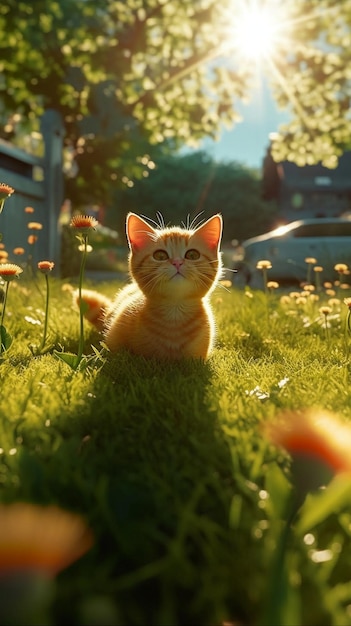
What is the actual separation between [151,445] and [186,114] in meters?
11.6

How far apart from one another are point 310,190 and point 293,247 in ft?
89.4

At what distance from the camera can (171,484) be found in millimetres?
1463

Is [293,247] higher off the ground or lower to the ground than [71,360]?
higher

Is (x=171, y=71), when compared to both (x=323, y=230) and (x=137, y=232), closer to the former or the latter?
(x=323, y=230)

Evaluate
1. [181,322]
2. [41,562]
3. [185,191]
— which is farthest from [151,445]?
[185,191]

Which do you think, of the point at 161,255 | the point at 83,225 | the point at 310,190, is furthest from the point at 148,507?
the point at 310,190

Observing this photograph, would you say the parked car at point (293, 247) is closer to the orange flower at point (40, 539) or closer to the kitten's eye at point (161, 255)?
the kitten's eye at point (161, 255)

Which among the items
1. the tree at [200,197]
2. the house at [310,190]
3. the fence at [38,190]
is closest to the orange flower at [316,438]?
the fence at [38,190]

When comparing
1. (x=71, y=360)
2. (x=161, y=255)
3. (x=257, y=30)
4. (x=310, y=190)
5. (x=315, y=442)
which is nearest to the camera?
(x=315, y=442)

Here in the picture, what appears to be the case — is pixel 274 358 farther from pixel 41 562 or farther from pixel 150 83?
pixel 150 83

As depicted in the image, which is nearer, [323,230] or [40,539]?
[40,539]

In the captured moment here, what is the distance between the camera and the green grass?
112 centimetres

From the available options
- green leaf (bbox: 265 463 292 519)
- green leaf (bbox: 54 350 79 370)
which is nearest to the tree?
green leaf (bbox: 54 350 79 370)

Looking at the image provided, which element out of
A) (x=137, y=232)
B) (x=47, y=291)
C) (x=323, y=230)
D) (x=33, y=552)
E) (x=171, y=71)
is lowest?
(x=33, y=552)
